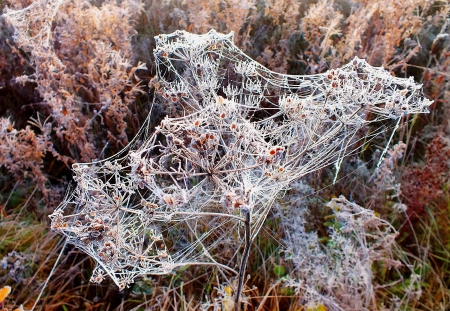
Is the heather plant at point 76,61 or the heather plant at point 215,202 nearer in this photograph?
the heather plant at point 215,202

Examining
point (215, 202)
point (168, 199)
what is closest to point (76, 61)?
point (215, 202)

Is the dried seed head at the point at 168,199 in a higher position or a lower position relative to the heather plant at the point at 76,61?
higher

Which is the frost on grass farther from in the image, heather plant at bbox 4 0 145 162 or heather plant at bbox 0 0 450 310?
heather plant at bbox 4 0 145 162

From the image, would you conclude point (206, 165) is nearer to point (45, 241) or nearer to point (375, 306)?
point (375, 306)

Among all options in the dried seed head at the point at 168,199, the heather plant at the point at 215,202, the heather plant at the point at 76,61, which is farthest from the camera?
the heather plant at the point at 76,61

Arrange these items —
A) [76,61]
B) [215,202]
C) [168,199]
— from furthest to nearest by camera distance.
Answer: [76,61]
[215,202]
[168,199]

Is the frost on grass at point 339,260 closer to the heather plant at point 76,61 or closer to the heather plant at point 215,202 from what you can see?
the heather plant at point 215,202

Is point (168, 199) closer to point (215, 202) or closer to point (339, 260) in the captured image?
point (215, 202)

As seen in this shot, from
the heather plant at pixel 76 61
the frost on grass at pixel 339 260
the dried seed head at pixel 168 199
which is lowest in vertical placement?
the frost on grass at pixel 339 260

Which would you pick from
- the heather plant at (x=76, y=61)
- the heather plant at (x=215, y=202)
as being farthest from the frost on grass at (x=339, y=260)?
the heather plant at (x=76, y=61)

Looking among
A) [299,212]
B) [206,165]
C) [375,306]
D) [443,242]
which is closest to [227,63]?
[299,212]

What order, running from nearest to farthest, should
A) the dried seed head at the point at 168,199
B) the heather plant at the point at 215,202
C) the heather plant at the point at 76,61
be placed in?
the dried seed head at the point at 168,199 < the heather plant at the point at 215,202 < the heather plant at the point at 76,61
